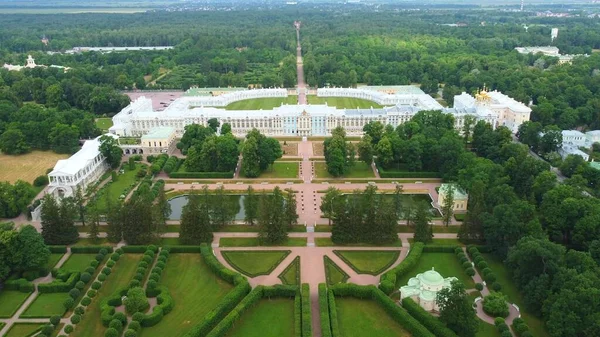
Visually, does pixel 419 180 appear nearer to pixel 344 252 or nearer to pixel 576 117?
pixel 344 252

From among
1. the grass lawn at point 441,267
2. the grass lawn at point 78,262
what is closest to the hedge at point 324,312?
the grass lawn at point 441,267

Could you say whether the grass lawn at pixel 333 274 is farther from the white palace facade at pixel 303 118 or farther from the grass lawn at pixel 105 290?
the white palace facade at pixel 303 118

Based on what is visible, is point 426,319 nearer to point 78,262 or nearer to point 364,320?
point 364,320

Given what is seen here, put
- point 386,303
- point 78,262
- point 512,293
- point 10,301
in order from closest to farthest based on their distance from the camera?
point 386,303 → point 10,301 → point 512,293 → point 78,262

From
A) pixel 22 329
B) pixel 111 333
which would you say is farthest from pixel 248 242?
pixel 22 329

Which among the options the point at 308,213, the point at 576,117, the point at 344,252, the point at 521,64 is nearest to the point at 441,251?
the point at 344,252

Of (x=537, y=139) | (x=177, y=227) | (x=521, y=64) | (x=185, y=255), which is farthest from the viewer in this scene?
(x=521, y=64)
